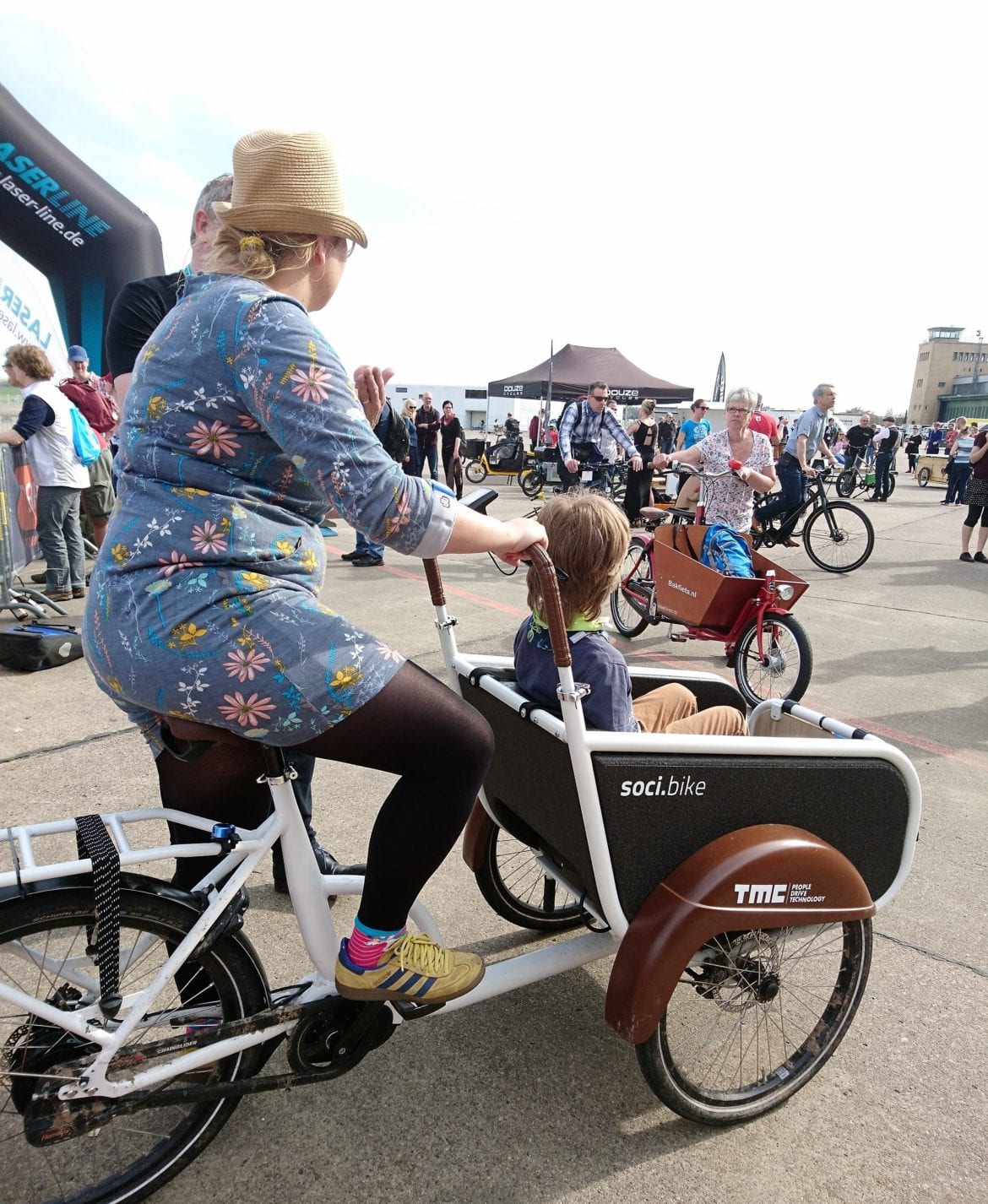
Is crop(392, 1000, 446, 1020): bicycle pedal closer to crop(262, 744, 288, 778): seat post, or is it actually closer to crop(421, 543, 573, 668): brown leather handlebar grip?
crop(262, 744, 288, 778): seat post

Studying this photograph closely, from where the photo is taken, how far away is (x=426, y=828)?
4.92 ft

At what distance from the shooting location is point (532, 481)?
16.6 meters

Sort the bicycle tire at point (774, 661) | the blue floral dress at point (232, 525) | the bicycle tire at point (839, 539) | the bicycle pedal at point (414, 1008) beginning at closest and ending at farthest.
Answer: the blue floral dress at point (232, 525)
the bicycle pedal at point (414, 1008)
the bicycle tire at point (774, 661)
the bicycle tire at point (839, 539)

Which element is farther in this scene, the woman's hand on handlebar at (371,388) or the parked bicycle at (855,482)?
the parked bicycle at (855,482)

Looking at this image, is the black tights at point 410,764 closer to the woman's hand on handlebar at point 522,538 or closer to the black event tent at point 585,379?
the woman's hand on handlebar at point 522,538

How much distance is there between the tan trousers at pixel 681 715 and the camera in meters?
2.15

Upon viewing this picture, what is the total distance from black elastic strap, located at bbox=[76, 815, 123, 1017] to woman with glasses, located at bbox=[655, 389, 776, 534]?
475 centimetres

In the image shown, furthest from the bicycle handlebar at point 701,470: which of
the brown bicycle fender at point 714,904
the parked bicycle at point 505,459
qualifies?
the parked bicycle at point 505,459

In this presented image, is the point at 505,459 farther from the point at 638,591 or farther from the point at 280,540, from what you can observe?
the point at 280,540

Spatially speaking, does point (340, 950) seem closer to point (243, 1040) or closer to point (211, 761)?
point (243, 1040)

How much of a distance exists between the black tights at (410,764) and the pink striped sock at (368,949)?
3cm

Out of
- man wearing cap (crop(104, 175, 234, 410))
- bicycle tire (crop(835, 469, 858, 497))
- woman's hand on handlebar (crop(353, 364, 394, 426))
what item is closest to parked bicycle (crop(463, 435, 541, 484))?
bicycle tire (crop(835, 469, 858, 497))

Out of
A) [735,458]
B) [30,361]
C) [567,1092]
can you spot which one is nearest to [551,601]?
[567,1092]

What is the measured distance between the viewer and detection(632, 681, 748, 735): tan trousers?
2148 millimetres
